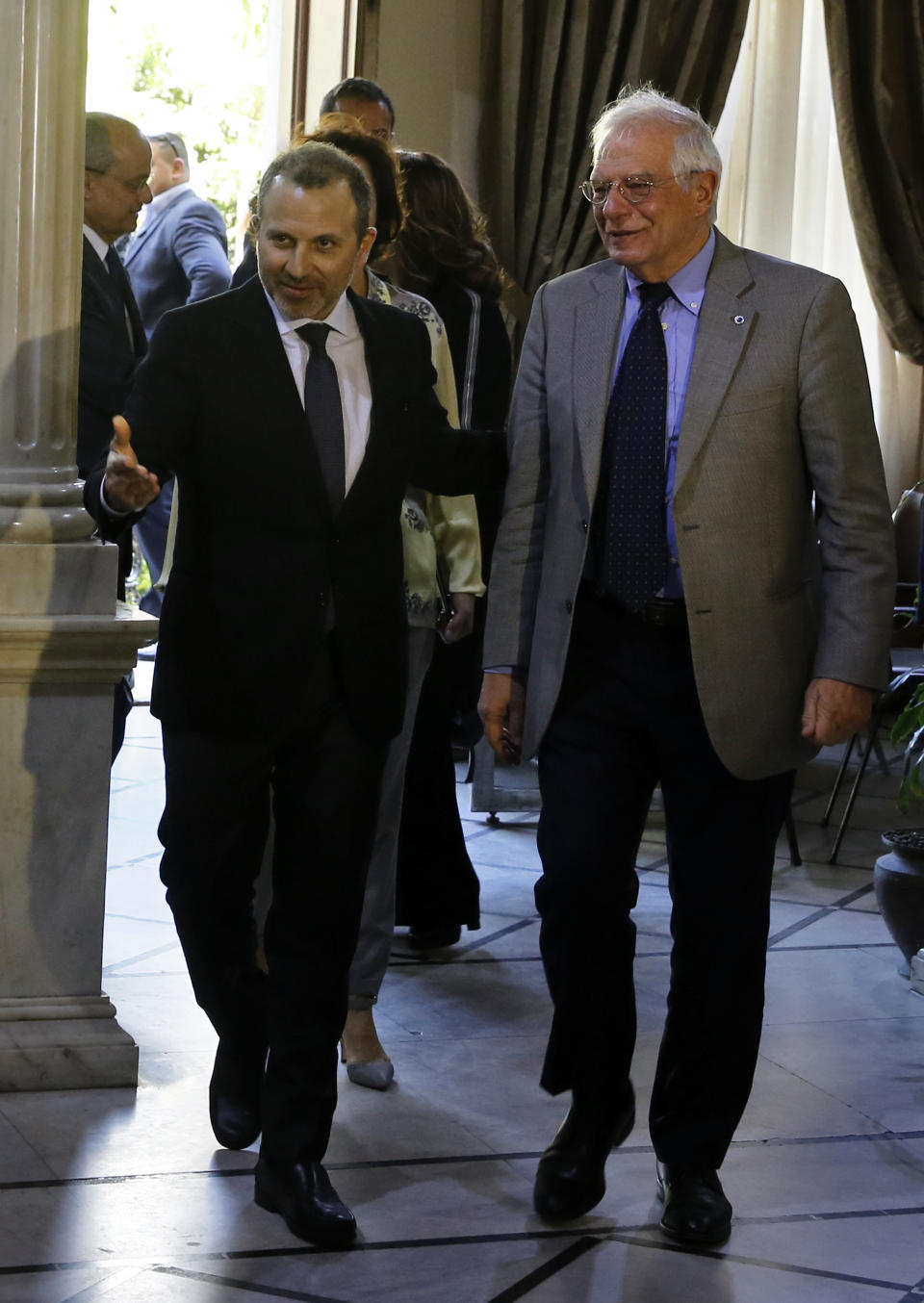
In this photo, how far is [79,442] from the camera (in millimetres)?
3969

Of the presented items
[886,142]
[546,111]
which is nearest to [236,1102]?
[546,111]

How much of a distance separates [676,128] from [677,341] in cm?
30

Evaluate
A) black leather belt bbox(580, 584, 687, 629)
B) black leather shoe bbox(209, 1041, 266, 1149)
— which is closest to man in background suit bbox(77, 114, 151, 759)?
black leather shoe bbox(209, 1041, 266, 1149)

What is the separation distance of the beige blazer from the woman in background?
1.13m

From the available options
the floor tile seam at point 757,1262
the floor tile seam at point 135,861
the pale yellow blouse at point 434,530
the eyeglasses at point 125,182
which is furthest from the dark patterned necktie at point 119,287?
the floor tile seam at point 757,1262

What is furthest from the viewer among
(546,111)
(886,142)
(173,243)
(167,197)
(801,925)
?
(886,142)

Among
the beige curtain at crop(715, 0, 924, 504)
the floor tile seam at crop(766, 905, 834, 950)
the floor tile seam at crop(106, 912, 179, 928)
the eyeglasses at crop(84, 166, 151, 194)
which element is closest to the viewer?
the eyeglasses at crop(84, 166, 151, 194)

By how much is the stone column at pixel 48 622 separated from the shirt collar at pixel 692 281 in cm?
112

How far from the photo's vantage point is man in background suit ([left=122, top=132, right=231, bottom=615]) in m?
6.45

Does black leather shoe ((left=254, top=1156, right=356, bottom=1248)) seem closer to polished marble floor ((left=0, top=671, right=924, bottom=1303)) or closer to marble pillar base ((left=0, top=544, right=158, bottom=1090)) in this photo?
polished marble floor ((left=0, top=671, right=924, bottom=1303))

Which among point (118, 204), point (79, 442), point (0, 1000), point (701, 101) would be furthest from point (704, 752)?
point (701, 101)

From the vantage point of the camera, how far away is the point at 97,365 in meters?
3.98

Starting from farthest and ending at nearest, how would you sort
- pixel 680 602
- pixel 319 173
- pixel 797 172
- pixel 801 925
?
pixel 797 172 < pixel 801 925 < pixel 680 602 < pixel 319 173

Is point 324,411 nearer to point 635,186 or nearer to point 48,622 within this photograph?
point 635,186
